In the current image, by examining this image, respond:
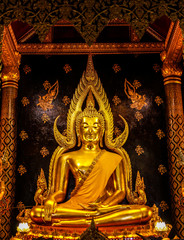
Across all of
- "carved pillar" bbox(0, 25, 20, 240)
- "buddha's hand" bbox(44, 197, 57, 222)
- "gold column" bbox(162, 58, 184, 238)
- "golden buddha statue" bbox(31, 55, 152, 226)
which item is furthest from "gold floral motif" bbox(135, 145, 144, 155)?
"carved pillar" bbox(0, 25, 20, 240)

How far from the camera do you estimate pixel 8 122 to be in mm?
5516

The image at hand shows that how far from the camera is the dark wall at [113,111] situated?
219 inches

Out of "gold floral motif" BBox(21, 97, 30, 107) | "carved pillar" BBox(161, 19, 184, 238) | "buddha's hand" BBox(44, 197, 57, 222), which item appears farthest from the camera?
"gold floral motif" BBox(21, 97, 30, 107)

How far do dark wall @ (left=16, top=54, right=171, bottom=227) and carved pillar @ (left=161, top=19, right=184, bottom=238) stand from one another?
276mm

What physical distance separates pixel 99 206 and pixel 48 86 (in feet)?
7.96

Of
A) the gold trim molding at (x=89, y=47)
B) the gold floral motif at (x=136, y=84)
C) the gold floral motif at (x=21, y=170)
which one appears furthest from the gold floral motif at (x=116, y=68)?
the gold floral motif at (x=21, y=170)

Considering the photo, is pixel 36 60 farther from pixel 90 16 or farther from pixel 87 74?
pixel 90 16

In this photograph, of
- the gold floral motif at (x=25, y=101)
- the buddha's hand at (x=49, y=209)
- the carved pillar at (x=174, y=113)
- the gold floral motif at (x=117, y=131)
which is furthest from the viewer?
the gold floral motif at (x=25, y=101)

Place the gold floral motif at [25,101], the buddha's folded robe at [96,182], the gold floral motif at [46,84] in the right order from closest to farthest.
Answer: the buddha's folded robe at [96,182] < the gold floral motif at [25,101] < the gold floral motif at [46,84]

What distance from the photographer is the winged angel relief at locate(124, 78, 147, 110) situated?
5.93 meters

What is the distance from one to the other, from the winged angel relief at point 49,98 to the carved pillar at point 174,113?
1.99 metres

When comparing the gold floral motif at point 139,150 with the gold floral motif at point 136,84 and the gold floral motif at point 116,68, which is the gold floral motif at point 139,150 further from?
the gold floral motif at point 116,68

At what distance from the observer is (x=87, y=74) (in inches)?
233

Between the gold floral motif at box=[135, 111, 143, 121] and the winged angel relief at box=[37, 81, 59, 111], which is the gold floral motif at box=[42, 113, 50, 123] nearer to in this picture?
the winged angel relief at box=[37, 81, 59, 111]
